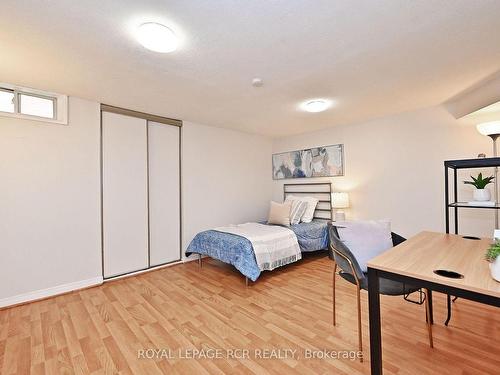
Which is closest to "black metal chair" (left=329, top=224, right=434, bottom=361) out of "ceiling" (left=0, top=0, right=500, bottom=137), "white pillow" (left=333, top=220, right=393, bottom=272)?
"white pillow" (left=333, top=220, right=393, bottom=272)

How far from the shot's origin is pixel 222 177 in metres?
4.29

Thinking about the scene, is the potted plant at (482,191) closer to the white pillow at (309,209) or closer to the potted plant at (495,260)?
the potted plant at (495,260)

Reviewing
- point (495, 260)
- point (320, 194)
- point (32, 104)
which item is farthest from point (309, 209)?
point (32, 104)

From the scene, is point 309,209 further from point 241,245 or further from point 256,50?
point 256,50

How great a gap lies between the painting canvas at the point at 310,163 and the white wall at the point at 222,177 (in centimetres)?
30

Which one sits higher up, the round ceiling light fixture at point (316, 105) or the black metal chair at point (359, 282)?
the round ceiling light fixture at point (316, 105)

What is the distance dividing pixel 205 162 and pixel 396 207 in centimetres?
313

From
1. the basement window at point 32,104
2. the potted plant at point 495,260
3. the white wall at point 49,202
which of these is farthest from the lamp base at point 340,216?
the basement window at point 32,104

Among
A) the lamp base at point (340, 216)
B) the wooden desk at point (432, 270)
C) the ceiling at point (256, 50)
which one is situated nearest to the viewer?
the wooden desk at point (432, 270)

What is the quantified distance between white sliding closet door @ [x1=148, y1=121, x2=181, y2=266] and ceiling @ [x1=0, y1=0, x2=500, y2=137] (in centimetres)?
74

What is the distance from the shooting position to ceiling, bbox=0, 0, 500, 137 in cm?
142

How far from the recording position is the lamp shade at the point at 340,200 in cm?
386

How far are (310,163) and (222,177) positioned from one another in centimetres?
173

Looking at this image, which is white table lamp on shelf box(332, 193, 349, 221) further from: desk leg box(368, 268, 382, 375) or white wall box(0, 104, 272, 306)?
white wall box(0, 104, 272, 306)
